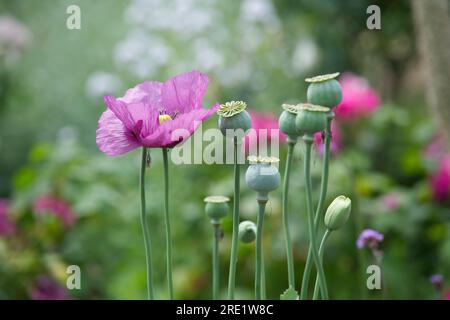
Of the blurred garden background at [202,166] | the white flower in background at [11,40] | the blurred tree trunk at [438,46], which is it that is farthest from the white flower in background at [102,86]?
the blurred tree trunk at [438,46]

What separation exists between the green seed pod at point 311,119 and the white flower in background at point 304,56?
2452 millimetres

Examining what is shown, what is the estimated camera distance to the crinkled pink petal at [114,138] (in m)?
0.54

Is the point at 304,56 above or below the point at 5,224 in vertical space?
above

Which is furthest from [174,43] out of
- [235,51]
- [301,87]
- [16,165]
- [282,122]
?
[282,122]

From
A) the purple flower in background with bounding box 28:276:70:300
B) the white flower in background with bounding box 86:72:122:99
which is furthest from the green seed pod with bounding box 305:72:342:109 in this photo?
the white flower in background with bounding box 86:72:122:99

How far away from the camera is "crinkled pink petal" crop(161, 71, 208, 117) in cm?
55

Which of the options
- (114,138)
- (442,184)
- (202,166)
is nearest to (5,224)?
(202,166)

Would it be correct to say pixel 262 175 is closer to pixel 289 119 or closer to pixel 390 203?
pixel 289 119

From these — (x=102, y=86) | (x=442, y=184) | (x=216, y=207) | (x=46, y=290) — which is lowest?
(x=46, y=290)

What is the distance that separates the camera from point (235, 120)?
50cm

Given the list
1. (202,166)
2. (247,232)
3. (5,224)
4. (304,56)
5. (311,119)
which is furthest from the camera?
(304,56)

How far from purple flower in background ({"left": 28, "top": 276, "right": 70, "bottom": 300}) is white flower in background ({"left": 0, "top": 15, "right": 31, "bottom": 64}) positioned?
151cm

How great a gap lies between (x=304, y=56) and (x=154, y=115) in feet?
8.20

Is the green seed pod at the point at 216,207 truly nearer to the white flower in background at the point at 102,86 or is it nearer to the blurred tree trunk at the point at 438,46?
the blurred tree trunk at the point at 438,46
